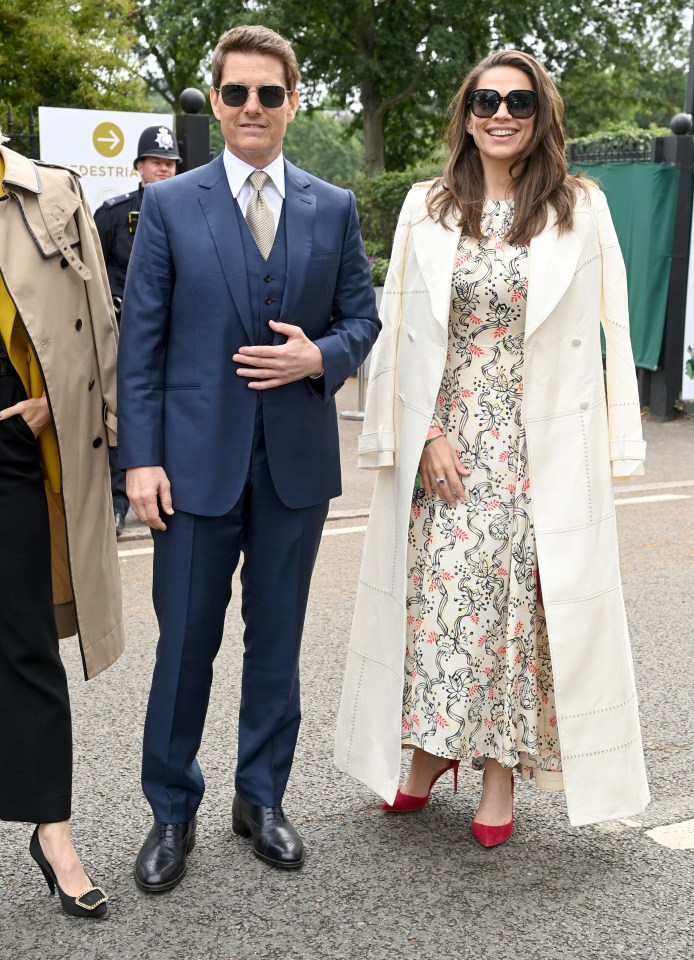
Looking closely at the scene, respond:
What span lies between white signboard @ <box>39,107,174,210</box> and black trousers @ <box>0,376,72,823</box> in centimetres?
639

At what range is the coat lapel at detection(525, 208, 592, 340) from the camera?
317 cm

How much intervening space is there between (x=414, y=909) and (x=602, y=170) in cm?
1028

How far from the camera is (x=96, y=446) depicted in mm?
3074

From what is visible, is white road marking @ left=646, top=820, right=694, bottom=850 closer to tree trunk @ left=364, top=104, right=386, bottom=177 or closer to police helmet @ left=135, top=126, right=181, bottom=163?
police helmet @ left=135, top=126, right=181, bottom=163

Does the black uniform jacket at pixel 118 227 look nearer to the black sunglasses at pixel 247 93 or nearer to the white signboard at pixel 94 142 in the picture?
the white signboard at pixel 94 142

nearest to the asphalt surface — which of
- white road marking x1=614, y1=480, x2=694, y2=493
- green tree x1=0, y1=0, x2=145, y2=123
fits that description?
white road marking x1=614, y1=480, x2=694, y2=493

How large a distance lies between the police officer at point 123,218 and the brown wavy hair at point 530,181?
12.9 feet

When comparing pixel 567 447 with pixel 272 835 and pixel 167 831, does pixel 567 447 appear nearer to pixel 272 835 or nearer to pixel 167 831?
pixel 272 835

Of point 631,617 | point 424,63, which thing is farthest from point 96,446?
point 424,63

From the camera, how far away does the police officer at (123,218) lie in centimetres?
703

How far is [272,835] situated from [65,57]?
14853 mm

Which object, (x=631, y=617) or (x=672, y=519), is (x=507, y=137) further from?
(x=672, y=519)

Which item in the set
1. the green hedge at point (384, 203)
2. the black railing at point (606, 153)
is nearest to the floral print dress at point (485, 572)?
the black railing at point (606, 153)

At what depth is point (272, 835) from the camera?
330 centimetres
